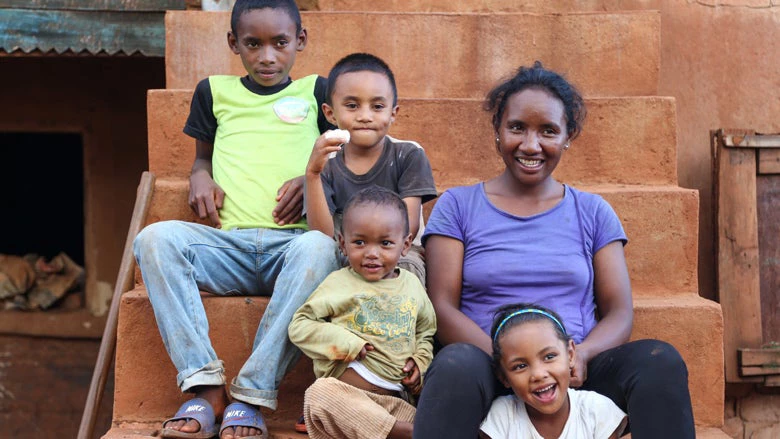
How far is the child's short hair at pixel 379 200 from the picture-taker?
3.03 meters

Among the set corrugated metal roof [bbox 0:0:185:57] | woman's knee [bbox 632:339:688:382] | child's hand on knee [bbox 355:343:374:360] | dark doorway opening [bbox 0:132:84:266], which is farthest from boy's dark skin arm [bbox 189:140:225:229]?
dark doorway opening [bbox 0:132:84:266]

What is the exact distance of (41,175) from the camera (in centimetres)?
835

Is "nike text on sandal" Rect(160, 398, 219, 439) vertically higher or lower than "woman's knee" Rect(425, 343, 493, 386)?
lower

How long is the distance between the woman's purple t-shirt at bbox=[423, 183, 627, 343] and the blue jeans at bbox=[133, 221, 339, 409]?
0.40m

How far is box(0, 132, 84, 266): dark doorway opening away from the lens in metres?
8.27

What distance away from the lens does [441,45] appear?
434 centimetres

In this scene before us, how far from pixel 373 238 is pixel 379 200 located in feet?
0.39

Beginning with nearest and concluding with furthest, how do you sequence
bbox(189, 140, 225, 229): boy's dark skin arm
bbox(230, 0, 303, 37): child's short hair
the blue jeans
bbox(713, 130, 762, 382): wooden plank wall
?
the blue jeans, bbox(189, 140, 225, 229): boy's dark skin arm, bbox(230, 0, 303, 37): child's short hair, bbox(713, 130, 762, 382): wooden plank wall

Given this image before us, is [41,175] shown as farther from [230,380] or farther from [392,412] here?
[392,412]

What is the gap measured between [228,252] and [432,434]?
106 cm

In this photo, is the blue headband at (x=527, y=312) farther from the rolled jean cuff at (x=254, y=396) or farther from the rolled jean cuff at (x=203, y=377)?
the rolled jean cuff at (x=203, y=377)

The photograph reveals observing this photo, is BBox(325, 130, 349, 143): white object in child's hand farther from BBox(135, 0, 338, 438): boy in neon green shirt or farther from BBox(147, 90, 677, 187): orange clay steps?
BBox(147, 90, 677, 187): orange clay steps

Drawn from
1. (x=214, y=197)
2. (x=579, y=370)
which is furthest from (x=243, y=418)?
(x=579, y=370)

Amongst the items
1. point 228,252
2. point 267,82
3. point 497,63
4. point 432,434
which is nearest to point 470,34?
point 497,63
